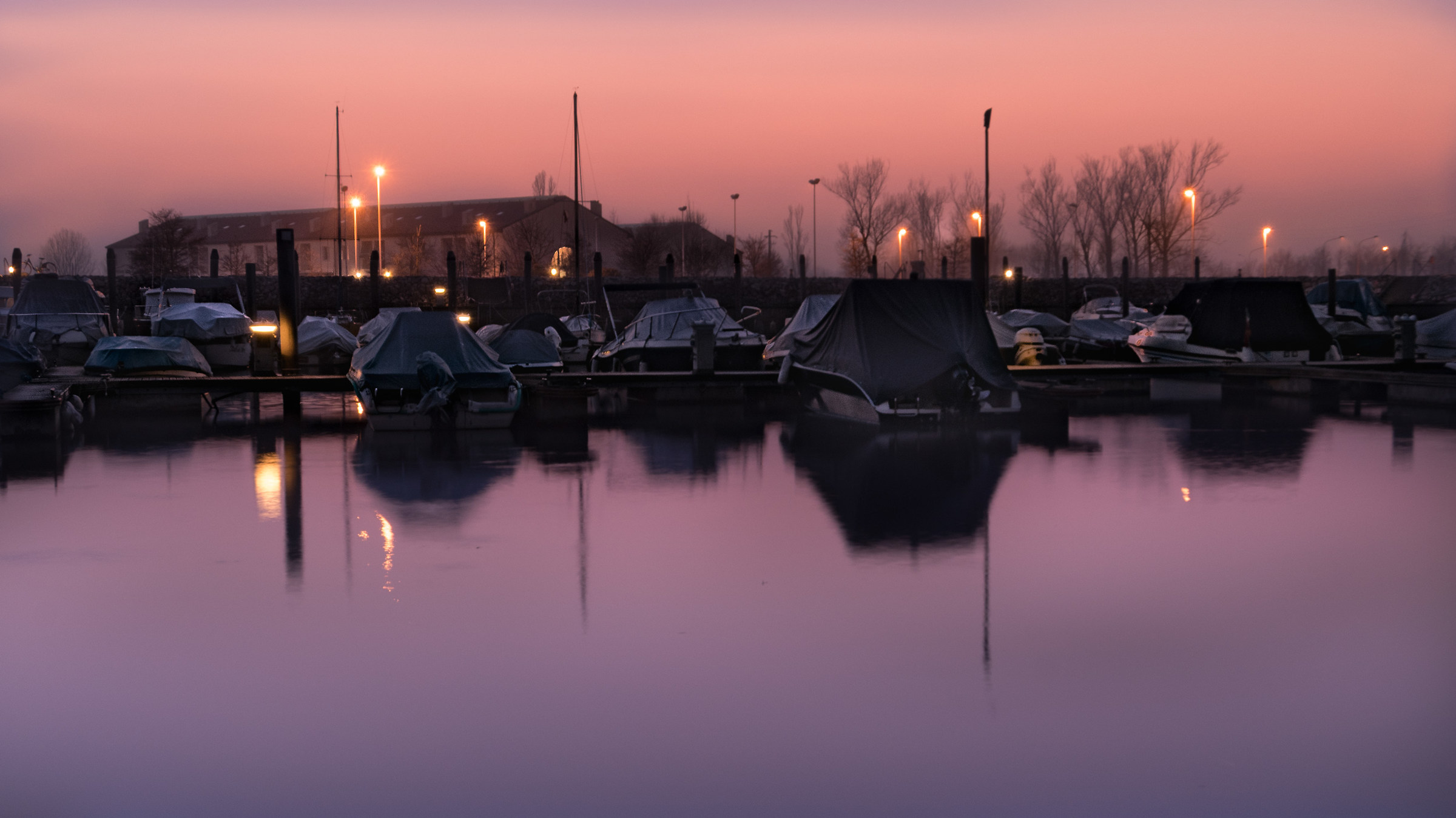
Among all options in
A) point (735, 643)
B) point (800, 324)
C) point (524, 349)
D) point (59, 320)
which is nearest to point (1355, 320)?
point (800, 324)

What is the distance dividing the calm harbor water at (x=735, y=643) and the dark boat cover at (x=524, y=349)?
476 inches

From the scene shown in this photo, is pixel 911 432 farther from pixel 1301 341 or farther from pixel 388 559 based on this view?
pixel 1301 341

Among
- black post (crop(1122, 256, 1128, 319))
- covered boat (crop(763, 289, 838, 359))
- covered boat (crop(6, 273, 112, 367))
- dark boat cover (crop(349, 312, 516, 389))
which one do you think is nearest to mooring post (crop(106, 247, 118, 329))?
covered boat (crop(6, 273, 112, 367))

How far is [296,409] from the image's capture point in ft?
72.7

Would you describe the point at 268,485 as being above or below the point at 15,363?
below

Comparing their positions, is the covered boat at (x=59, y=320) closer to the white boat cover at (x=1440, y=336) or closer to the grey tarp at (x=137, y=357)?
the grey tarp at (x=137, y=357)

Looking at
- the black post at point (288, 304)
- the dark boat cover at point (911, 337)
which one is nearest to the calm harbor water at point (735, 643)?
the dark boat cover at point (911, 337)

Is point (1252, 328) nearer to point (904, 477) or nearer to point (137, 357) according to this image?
point (904, 477)

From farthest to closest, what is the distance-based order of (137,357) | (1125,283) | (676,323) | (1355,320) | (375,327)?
(1125,283) < (1355,320) < (375,327) < (676,323) < (137,357)

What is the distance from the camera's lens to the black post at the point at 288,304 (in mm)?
23891

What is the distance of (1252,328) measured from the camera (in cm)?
2627

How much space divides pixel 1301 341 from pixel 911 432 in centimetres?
1316

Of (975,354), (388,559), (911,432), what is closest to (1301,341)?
(975,354)

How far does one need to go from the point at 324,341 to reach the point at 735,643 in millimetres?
25130
